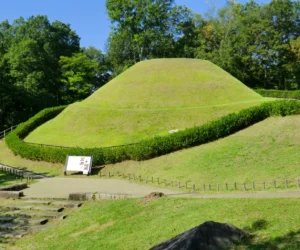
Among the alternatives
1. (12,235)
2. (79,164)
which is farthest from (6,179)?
(12,235)

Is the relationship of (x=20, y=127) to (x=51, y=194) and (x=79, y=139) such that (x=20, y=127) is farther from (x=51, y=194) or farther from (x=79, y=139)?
(x=51, y=194)

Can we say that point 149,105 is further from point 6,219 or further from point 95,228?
point 95,228

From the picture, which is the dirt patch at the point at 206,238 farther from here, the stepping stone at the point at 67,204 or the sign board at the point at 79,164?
the sign board at the point at 79,164

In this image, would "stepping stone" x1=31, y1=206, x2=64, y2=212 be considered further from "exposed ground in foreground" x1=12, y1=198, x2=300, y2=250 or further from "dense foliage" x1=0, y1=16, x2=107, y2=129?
"dense foliage" x1=0, y1=16, x2=107, y2=129

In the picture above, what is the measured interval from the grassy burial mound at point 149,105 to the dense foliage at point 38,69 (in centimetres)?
1350

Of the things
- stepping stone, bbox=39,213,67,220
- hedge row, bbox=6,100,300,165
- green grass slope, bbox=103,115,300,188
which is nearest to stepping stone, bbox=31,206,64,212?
stepping stone, bbox=39,213,67,220

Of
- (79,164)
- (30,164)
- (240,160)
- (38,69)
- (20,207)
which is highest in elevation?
(38,69)

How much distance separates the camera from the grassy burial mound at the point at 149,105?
3134 cm

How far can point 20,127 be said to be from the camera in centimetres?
3797

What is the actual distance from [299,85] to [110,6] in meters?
35.9

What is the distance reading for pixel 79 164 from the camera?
26156mm

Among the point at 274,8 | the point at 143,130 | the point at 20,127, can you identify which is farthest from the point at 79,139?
the point at 274,8

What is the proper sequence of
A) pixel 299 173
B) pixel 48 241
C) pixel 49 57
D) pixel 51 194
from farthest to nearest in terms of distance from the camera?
pixel 49 57 → pixel 51 194 → pixel 299 173 → pixel 48 241

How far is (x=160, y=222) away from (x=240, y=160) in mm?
10343
